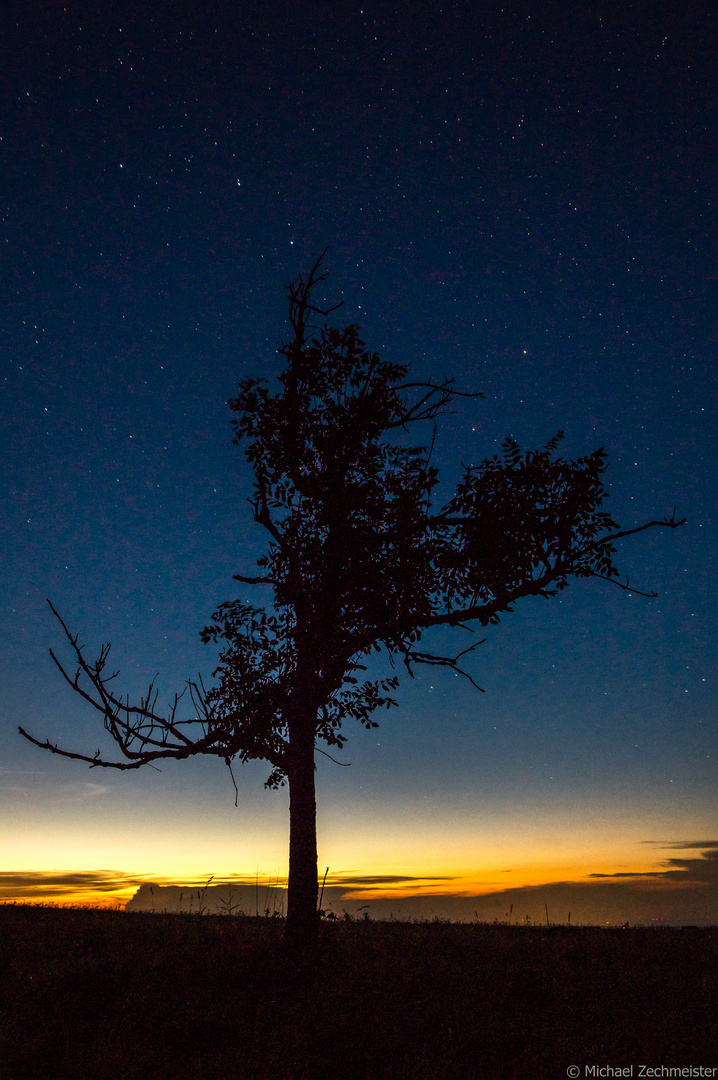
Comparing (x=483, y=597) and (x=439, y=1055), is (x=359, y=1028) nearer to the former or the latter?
(x=439, y=1055)

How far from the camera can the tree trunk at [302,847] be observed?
42.7ft

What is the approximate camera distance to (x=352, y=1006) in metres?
10.3

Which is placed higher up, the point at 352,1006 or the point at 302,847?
the point at 302,847

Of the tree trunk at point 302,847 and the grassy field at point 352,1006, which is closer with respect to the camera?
the grassy field at point 352,1006

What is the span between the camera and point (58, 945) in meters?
13.3

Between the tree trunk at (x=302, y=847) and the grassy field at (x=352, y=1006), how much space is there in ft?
1.39

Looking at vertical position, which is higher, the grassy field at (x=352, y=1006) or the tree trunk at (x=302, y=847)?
the tree trunk at (x=302, y=847)

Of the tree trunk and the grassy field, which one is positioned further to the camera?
the tree trunk

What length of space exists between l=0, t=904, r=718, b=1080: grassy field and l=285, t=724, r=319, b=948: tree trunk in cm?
42

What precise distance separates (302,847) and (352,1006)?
332 centimetres

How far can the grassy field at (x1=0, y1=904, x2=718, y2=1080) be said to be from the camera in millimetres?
8852

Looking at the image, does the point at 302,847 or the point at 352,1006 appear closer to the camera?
the point at 352,1006

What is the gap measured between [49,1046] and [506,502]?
10.6m

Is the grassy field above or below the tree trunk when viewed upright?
below
